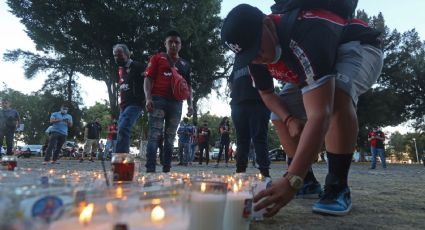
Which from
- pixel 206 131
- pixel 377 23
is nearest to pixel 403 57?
pixel 377 23

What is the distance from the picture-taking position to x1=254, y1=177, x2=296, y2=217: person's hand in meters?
1.62

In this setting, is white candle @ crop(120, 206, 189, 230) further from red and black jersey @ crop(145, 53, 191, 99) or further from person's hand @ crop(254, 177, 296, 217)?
red and black jersey @ crop(145, 53, 191, 99)

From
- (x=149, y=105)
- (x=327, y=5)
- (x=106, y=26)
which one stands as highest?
(x=106, y=26)

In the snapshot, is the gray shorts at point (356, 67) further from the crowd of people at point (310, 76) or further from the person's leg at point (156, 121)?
the person's leg at point (156, 121)

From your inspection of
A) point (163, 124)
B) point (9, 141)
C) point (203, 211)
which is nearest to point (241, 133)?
point (163, 124)

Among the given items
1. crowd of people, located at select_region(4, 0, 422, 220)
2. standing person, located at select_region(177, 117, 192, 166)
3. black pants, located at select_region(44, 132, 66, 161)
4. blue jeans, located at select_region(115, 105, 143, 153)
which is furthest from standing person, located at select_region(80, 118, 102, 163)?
crowd of people, located at select_region(4, 0, 422, 220)

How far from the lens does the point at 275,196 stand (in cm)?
163

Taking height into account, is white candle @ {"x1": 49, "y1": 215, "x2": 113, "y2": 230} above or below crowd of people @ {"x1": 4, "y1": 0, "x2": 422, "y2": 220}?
below

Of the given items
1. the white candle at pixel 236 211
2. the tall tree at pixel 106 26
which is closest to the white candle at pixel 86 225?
the white candle at pixel 236 211

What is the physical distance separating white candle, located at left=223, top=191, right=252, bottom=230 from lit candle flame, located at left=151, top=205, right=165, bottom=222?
725 mm

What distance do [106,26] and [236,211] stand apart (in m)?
19.8

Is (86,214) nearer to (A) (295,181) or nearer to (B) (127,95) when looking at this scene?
(A) (295,181)

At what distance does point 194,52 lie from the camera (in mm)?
22219

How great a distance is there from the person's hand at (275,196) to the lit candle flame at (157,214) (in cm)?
92
